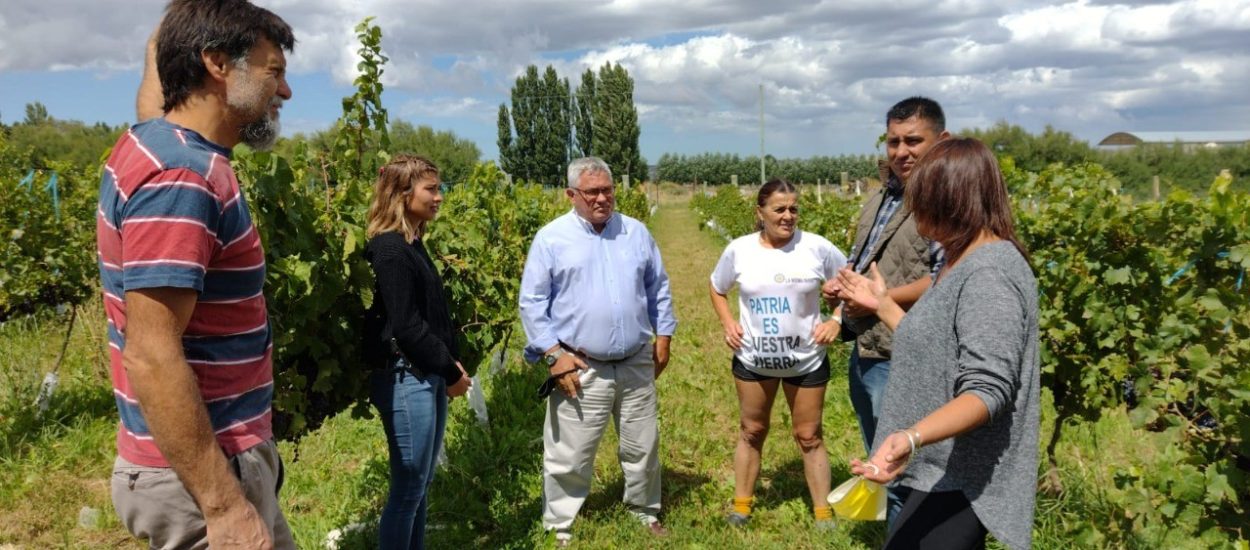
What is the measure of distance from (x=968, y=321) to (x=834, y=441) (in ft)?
12.0

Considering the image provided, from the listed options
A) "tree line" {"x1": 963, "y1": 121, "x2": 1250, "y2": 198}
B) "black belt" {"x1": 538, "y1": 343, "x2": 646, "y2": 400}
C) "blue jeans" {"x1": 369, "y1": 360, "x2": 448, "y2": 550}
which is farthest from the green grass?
"tree line" {"x1": 963, "y1": 121, "x2": 1250, "y2": 198}

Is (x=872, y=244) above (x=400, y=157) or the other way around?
the other way around

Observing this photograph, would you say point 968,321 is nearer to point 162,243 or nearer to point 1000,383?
point 1000,383

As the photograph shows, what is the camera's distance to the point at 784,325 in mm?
3826

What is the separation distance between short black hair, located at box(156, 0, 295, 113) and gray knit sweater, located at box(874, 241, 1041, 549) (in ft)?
5.54

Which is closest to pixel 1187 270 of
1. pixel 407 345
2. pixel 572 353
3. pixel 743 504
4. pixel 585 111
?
pixel 743 504

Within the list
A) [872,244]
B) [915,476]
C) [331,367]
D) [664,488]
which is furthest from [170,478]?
[664,488]

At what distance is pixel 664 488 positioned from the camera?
477 cm

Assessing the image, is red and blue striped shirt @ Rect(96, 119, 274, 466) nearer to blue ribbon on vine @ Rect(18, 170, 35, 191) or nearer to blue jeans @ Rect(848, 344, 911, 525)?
blue jeans @ Rect(848, 344, 911, 525)

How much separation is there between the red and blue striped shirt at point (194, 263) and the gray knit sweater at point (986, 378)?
1581mm

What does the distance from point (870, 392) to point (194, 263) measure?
2.66 meters

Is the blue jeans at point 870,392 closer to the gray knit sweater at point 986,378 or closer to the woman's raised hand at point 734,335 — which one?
the woman's raised hand at point 734,335

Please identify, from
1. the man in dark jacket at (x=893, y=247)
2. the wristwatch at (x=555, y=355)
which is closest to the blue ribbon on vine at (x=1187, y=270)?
the man in dark jacket at (x=893, y=247)

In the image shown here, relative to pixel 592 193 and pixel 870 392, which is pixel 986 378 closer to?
pixel 870 392
